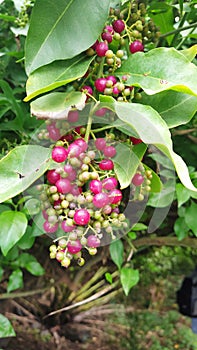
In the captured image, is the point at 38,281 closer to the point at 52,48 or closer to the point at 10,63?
the point at 10,63

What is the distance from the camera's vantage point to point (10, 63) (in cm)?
88

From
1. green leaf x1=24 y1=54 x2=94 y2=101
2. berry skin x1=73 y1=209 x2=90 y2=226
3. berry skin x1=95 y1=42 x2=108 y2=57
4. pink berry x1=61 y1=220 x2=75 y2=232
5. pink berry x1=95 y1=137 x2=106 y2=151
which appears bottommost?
pink berry x1=61 y1=220 x2=75 y2=232

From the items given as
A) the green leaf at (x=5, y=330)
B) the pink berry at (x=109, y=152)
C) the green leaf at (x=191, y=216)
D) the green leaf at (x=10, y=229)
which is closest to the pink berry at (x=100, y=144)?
the pink berry at (x=109, y=152)

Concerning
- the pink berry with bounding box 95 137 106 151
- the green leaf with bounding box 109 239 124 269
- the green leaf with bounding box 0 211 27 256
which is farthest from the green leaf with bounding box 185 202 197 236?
the pink berry with bounding box 95 137 106 151

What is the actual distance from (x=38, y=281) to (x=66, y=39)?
0.97 metres

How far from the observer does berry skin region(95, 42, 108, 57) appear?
17.3 inches

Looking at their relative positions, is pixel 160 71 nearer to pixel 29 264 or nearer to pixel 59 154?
pixel 59 154

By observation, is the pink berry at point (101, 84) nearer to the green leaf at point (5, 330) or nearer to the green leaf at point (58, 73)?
the green leaf at point (58, 73)

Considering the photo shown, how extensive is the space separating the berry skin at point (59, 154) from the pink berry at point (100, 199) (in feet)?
0.15

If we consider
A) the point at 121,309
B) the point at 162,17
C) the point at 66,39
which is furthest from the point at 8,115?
the point at 121,309

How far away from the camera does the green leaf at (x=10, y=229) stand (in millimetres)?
637

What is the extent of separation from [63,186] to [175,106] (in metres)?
0.14

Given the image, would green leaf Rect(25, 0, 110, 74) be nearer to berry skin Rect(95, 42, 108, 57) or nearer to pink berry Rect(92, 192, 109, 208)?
berry skin Rect(95, 42, 108, 57)

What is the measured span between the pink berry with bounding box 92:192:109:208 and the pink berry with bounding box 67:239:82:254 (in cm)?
4
